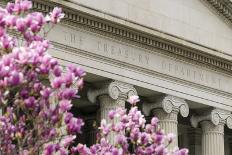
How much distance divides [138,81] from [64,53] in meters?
4.66

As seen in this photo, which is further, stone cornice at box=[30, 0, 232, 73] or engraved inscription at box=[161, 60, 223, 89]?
engraved inscription at box=[161, 60, 223, 89]

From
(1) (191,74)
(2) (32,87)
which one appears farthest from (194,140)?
(2) (32,87)

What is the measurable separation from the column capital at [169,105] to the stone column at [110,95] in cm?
260

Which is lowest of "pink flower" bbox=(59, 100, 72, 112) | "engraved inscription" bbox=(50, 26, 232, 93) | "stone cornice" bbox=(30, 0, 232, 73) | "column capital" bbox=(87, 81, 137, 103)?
"pink flower" bbox=(59, 100, 72, 112)

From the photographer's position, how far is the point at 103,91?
1244 inches

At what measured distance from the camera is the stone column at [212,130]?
36750 mm

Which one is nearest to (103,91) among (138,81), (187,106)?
(138,81)

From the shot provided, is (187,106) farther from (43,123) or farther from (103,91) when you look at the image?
(43,123)

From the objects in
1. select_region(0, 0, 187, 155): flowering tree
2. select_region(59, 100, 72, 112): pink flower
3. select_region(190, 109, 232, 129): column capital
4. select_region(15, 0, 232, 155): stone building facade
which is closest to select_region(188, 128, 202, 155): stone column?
select_region(15, 0, 232, 155): stone building facade

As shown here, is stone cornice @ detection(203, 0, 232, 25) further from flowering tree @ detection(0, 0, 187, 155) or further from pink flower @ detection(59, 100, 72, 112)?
pink flower @ detection(59, 100, 72, 112)

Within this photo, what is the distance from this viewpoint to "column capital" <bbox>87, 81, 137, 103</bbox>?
31484 mm

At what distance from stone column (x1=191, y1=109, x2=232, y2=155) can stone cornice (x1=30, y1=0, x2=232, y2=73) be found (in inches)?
98.0

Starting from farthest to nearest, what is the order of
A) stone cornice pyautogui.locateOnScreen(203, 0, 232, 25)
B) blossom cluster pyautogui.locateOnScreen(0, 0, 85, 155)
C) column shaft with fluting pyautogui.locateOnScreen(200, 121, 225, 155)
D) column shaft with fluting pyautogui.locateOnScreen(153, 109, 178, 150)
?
stone cornice pyautogui.locateOnScreen(203, 0, 232, 25), column shaft with fluting pyautogui.locateOnScreen(200, 121, 225, 155), column shaft with fluting pyautogui.locateOnScreen(153, 109, 178, 150), blossom cluster pyautogui.locateOnScreen(0, 0, 85, 155)

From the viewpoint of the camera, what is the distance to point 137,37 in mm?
32969
